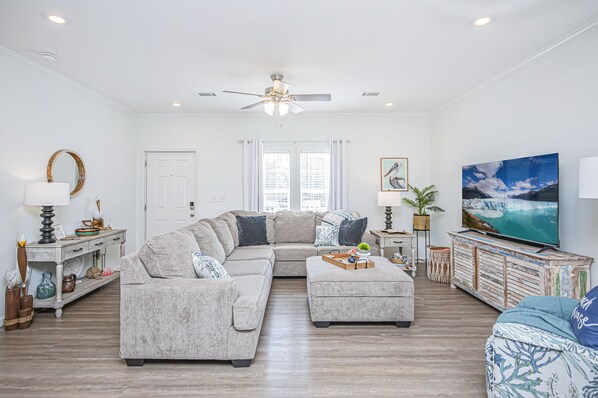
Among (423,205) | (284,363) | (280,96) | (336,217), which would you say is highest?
(280,96)

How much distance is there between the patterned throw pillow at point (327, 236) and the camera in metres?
4.70

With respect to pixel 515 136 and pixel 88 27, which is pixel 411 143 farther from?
pixel 88 27

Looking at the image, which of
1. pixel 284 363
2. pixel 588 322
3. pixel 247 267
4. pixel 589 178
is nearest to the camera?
pixel 588 322

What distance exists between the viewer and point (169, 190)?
5.61m

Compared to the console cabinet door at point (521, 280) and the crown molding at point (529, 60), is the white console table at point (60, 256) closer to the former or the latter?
the console cabinet door at point (521, 280)

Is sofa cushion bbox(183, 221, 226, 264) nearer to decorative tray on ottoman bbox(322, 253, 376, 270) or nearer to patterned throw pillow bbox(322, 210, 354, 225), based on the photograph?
decorative tray on ottoman bbox(322, 253, 376, 270)

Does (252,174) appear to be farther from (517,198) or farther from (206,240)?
(517,198)

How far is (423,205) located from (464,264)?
167 centimetres

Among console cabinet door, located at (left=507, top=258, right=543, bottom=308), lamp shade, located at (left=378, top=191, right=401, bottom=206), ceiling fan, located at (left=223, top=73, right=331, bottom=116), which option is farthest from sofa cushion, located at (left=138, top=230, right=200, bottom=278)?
lamp shade, located at (left=378, top=191, right=401, bottom=206)

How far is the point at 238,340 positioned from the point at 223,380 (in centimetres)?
26

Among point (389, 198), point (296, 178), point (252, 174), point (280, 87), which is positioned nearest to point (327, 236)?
point (389, 198)

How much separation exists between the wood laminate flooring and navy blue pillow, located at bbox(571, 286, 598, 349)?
0.70 m

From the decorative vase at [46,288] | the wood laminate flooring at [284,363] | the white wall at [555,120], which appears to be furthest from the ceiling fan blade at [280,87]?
the decorative vase at [46,288]

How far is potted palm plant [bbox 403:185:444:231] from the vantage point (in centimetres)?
516
